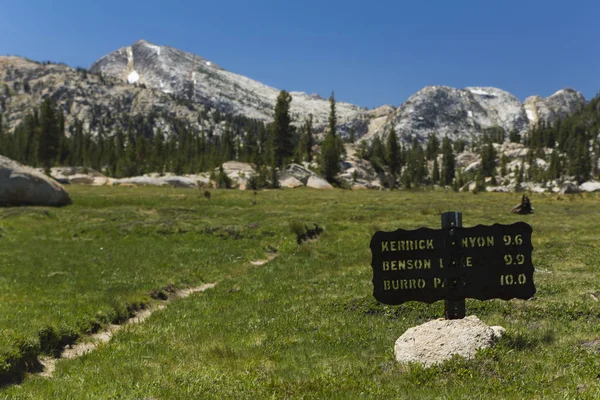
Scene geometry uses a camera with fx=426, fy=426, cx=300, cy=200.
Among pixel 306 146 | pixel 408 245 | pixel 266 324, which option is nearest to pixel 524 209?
pixel 266 324

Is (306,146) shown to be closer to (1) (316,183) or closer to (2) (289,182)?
(1) (316,183)

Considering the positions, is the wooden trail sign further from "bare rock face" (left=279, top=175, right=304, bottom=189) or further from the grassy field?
"bare rock face" (left=279, top=175, right=304, bottom=189)

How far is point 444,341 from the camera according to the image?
8953mm

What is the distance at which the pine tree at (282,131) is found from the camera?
3873 inches

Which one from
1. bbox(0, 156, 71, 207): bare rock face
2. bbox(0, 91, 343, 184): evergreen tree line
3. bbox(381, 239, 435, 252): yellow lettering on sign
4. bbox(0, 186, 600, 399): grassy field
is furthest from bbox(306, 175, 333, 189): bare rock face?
bbox(381, 239, 435, 252): yellow lettering on sign

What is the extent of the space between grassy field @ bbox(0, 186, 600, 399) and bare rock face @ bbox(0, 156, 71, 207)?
59.4 ft

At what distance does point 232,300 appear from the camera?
17.2 m

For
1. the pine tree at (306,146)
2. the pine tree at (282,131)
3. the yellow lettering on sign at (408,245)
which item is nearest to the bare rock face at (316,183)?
the pine tree at (282,131)

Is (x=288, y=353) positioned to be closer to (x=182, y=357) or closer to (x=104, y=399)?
(x=182, y=357)

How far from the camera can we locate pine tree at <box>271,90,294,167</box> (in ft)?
323

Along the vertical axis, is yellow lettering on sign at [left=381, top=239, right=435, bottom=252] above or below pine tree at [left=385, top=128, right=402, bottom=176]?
below

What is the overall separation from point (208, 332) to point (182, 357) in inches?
87.9

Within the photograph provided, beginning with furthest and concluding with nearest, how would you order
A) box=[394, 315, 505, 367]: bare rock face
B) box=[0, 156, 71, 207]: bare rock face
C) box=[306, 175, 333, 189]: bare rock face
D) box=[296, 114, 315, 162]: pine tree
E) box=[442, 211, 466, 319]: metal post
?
1. box=[296, 114, 315, 162]: pine tree
2. box=[306, 175, 333, 189]: bare rock face
3. box=[0, 156, 71, 207]: bare rock face
4. box=[442, 211, 466, 319]: metal post
5. box=[394, 315, 505, 367]: bare rock face

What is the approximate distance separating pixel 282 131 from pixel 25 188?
2384 inches
